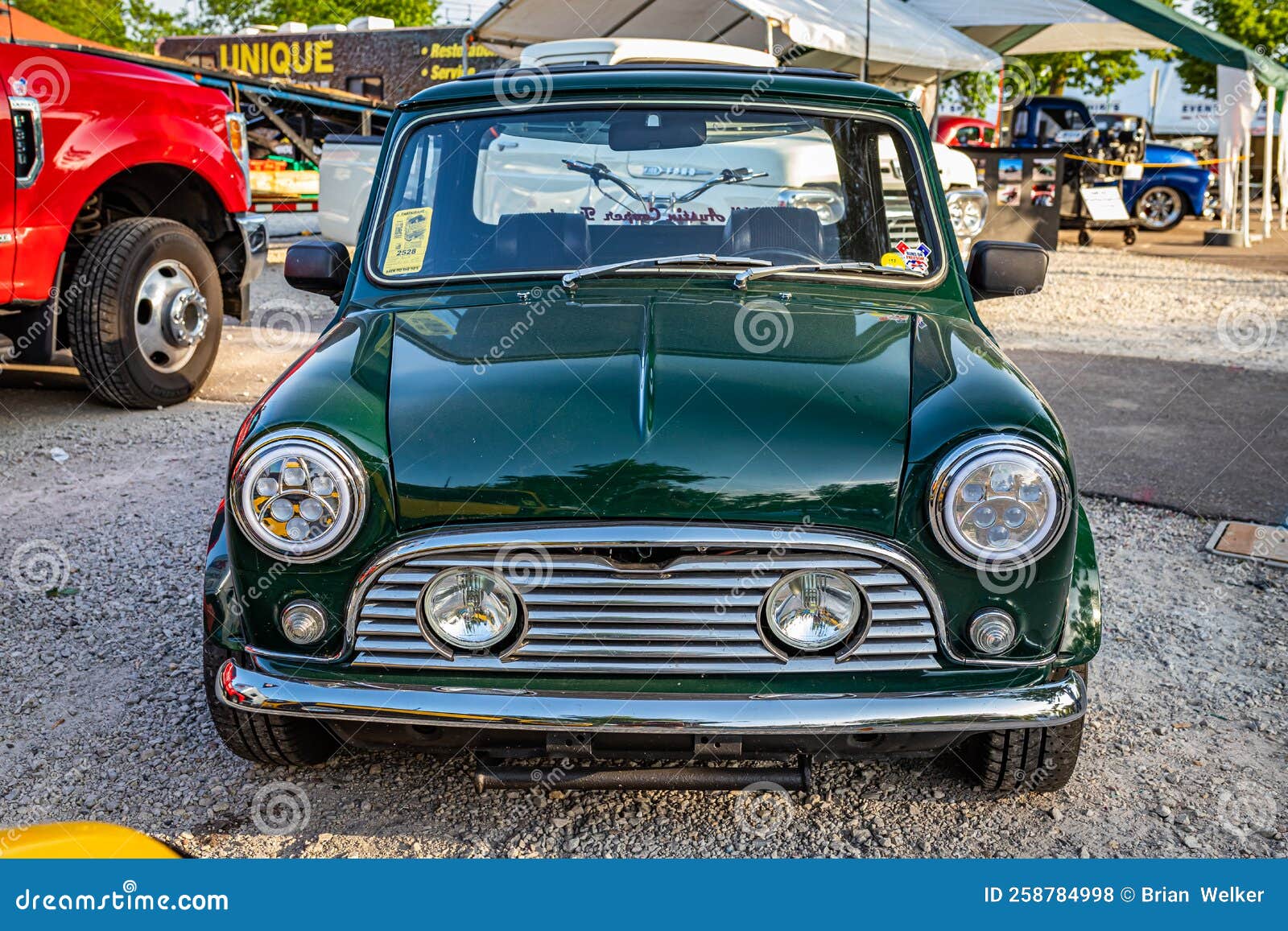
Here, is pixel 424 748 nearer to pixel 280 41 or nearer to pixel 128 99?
pixel 128 99

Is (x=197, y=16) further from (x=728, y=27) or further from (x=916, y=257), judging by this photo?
(x=916, y=257)

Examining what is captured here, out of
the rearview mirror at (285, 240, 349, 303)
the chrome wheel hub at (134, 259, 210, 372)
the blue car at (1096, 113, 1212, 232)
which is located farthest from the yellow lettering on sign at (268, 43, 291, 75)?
the rearview mirror at (285, 240, 349, 303)

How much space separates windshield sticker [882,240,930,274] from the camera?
3.24m

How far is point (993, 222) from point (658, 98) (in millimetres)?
12032

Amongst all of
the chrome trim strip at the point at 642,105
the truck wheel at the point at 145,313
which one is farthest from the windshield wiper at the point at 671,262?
the truck wheel at the point at 145,313

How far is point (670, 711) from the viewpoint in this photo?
87.5 inches

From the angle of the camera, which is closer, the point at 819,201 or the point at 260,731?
the point at 260,731

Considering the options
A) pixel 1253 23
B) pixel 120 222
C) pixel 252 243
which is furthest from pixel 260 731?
pixel 1253 23

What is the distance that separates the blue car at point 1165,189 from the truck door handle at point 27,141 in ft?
56.1

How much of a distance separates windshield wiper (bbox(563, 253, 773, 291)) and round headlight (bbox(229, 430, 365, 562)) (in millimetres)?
1016

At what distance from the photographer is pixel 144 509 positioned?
4789 millimetres

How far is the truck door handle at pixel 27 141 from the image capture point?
525 cm

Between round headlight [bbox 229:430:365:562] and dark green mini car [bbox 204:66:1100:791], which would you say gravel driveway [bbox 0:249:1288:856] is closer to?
dark green mini car [bbox 204:66:1100:791]

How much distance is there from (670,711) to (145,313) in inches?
191
